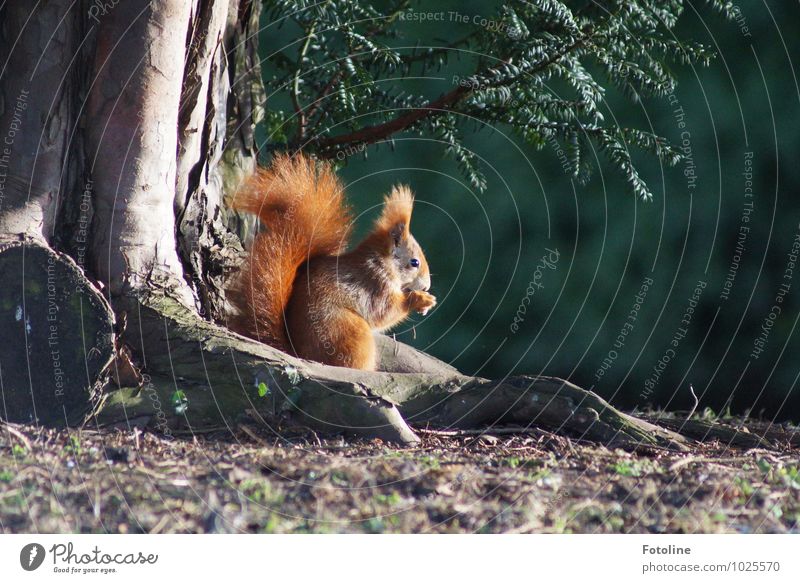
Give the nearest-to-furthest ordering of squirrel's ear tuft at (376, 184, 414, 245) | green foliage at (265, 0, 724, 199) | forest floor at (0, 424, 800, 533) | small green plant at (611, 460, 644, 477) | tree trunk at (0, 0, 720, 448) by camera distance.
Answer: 1. forest floor at (0, 424, 800, 533)
2. small green plant at (611, 460, 644, 477)
3. tree trunk at (0, 0, 720, 448)
4. green foliage at (265, 0, 724, 199)
5. squirrel's ear tuft at (376, 184, 414, 245)

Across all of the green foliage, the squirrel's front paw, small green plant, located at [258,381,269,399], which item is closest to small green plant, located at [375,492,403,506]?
small green plant, located at [258,381,269,399]

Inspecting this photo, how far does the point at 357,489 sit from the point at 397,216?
1.41 metres

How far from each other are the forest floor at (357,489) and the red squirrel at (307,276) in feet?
2.02

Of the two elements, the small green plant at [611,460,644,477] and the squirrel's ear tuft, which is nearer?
the small green plant at [611,460,644,477]

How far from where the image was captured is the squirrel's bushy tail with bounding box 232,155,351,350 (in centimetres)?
258

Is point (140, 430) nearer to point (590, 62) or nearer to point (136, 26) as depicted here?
point (136, 26)

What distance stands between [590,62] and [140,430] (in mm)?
2392

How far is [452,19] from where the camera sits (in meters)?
3.57

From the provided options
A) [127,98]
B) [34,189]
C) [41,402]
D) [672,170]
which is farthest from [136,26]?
[672,170]

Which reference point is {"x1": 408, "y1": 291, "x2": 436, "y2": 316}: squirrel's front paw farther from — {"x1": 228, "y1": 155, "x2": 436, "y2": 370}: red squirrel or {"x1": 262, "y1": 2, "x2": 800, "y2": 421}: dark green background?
{"x1": 262, "y1": 2, "x2": 800, "y2": 421}: dark green background

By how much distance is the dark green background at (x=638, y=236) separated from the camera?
3.55 metres

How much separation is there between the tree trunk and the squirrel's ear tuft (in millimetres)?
676

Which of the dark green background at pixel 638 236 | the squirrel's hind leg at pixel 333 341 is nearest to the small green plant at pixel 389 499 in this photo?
the squirrel's hind leg at pixel 333 341

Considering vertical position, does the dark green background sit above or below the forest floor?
above
